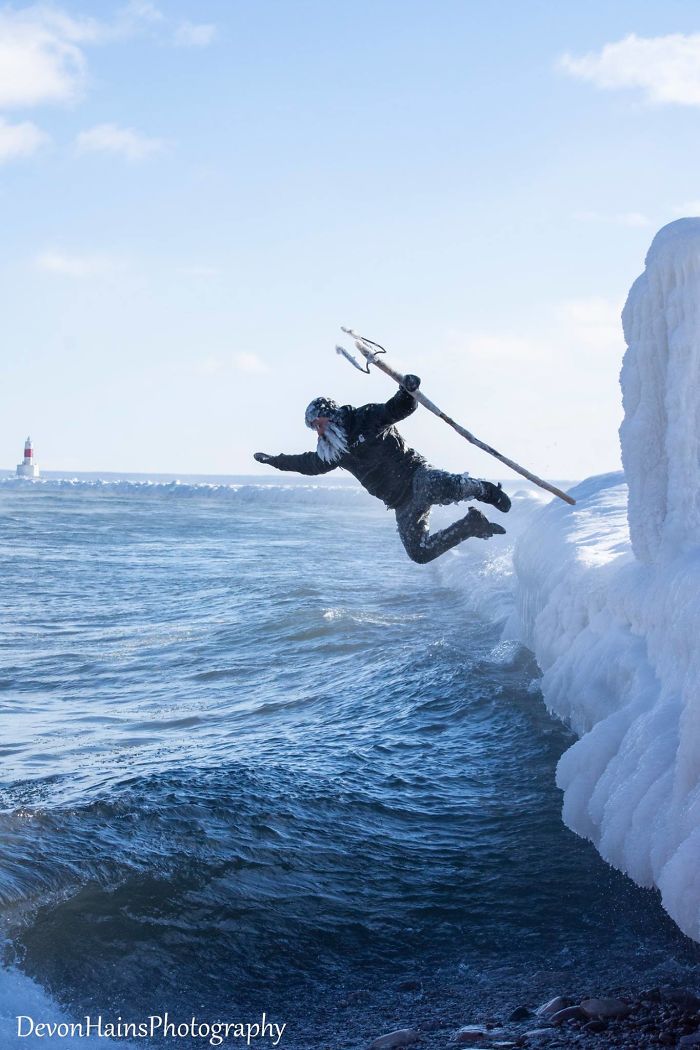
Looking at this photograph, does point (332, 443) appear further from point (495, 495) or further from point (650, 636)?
point (650, 636)

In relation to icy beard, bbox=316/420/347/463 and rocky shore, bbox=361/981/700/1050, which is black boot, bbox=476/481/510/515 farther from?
rocky shore, bbox=361/981/700/1050

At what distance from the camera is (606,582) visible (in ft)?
29.0

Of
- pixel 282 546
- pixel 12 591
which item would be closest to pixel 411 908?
pixel 12 591

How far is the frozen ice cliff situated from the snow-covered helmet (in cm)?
229

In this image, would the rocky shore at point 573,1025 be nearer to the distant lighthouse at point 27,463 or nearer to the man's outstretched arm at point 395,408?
the man's outstretched arm at point 395,408

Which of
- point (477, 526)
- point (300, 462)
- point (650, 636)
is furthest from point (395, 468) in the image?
point (650, 636)

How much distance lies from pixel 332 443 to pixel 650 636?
9.58 feet

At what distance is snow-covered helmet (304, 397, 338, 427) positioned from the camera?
8.59m

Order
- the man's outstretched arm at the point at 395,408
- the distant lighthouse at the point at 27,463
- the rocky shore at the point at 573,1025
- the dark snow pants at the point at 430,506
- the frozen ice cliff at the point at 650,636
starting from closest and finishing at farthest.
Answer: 1. the rocky shore at the point at 573,1025
2. the frozen ice cliff at the point at 650,636
3. the man's outstretched arm at the point at 395,408
4. the dark snow pants at the point at 430,506
5. the distant lighthouse at the point at 27,463

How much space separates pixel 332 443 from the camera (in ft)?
28.1

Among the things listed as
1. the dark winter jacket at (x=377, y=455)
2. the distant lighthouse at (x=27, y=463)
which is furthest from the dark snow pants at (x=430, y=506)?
the distant lighthouse at (x=27, y=463)

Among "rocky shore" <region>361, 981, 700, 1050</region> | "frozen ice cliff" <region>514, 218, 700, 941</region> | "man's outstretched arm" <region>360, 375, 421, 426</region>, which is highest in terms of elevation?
"man's outstretched arm" <region>360, 375, 421, 426</region>

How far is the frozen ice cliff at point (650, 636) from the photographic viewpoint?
568 cm

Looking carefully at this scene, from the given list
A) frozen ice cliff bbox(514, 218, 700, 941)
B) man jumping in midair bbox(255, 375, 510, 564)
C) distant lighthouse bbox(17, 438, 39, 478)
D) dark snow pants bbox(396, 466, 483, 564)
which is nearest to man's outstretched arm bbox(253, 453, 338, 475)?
man jumping in midair bbox(255, 375, 510, 564)
